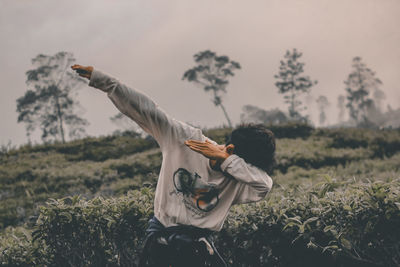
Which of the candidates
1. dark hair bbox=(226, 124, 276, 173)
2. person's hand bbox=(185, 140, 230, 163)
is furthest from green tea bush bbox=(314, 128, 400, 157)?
person's hand bbox=(185, 140, 230, 163)

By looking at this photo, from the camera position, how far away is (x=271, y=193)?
→ 16.3 feet

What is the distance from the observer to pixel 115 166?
425 inches

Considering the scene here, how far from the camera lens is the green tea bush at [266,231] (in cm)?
312

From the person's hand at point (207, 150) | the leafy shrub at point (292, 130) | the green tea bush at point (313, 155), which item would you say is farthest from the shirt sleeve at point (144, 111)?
the leafy shrub at point (292, 130)

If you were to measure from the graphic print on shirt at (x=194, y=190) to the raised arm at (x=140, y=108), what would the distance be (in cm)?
22

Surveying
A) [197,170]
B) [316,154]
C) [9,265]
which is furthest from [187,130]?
[316,154]

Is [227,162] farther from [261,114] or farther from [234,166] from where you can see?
[261,114]

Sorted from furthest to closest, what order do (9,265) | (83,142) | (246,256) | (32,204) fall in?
(83,142), (32,204), (9,265), (246,256)

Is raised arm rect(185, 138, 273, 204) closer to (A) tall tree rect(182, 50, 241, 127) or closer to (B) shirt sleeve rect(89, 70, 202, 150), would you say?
(B) shirt sleeve rect(89, 70, 202, 150)

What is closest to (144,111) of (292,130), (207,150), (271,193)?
(207,150)

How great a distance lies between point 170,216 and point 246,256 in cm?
133

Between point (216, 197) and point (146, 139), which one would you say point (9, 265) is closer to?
point (216, 197)

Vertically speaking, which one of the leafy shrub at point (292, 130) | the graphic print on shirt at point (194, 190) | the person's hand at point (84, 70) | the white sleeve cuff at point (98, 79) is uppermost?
the person's hand at point (84, 70)

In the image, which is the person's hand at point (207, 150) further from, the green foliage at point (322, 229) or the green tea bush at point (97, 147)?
the green tea bush at point (97, 147)
